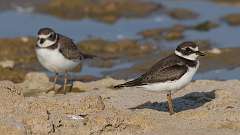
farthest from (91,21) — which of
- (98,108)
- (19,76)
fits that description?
(98,108)

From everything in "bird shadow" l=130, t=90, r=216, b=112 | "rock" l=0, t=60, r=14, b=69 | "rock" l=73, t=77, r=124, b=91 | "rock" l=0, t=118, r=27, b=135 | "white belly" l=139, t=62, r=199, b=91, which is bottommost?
"rock" l=0, t=118, r=27, b=135

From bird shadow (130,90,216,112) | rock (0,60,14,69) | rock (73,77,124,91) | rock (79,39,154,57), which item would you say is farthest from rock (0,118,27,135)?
rock (79,39,154,57)

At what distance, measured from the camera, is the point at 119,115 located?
27.9 ft

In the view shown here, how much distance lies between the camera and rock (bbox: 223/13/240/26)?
1798cm

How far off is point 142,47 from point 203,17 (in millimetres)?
3304

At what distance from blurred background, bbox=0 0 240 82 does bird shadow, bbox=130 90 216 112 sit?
2351mm

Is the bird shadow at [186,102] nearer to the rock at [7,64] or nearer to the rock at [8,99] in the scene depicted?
the rock at [8,99]

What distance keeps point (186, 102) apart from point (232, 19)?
7.76 m

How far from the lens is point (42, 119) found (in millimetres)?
8125

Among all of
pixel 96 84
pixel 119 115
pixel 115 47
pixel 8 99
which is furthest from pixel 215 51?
pixel 8 99

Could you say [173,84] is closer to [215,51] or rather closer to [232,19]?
[215,51]

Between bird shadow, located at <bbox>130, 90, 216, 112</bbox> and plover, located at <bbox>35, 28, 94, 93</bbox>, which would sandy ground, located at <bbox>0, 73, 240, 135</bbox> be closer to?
bird shadow, located at <bbox>130, 90, 216, 112</bbox>

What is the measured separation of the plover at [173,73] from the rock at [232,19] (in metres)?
8.21

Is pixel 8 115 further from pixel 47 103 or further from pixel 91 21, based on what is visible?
pixel 91 21
